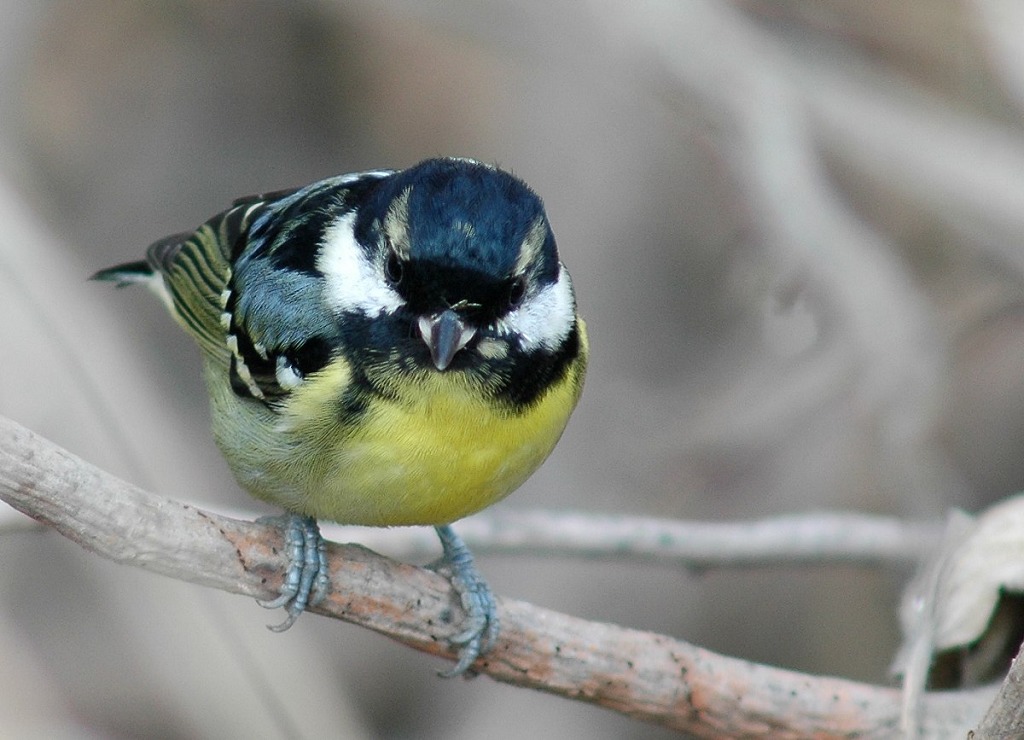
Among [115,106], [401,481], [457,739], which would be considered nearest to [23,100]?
[115,106]

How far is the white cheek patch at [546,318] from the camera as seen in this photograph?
2.85m

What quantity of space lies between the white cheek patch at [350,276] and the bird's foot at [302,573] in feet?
1.67

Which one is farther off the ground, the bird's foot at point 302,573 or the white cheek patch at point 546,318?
the white cheek patch at point 546,318

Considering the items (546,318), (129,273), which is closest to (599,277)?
(129,273)

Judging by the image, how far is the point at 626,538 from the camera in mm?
3510

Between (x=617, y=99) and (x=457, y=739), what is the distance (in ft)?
9.07

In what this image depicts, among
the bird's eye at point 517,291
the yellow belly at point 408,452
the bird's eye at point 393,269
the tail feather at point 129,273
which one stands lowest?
the yellow belly at point 408,452

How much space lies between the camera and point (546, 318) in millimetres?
2932

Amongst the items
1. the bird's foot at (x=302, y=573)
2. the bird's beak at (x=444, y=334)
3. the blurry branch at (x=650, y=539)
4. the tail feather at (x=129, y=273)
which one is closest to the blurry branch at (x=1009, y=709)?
the bird's beak at (x=444, y=334)

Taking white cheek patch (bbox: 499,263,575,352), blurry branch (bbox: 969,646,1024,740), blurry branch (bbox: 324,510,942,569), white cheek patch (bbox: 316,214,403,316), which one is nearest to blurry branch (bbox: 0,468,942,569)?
blurry branch (bbox: 324,510,942,569)

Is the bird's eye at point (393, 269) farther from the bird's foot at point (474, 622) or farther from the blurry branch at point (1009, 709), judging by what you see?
the blurry branch at point (1009, 709)

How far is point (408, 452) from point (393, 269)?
0.40 m

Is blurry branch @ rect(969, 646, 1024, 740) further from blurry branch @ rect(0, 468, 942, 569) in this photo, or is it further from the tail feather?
the tail feather

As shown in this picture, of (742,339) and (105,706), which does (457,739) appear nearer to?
(105,706)
